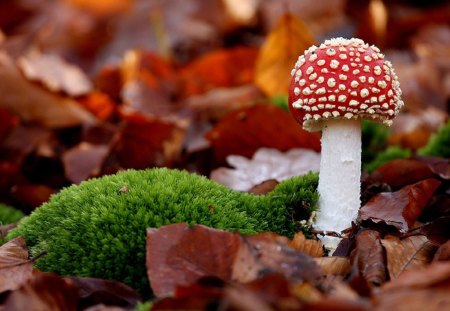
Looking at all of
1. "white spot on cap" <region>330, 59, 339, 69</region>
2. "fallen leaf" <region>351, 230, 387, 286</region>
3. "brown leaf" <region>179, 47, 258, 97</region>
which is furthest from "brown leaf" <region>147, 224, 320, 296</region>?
"brown leaf" <region>179, 47, 258, 97</region>

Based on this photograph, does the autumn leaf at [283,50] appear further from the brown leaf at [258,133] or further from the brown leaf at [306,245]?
the brown leaf at [306,245]

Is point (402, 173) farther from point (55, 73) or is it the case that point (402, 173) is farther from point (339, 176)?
point (55, 73)

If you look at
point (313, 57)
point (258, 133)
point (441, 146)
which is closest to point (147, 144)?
point (258, 133)

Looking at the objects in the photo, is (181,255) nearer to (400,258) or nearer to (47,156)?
(400,258)

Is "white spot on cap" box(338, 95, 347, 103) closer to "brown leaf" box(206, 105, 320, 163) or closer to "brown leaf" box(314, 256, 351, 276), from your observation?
"brown leaf" box(314, 256, 351, 276)

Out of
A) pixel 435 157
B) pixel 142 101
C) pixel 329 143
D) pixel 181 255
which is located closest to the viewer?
pixel 181 255

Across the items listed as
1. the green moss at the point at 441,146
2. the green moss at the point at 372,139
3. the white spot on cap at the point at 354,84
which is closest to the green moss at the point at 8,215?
the white spot on cap at the point at 354,84

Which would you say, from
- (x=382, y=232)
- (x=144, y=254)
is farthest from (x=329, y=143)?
(x=144, y=254)
